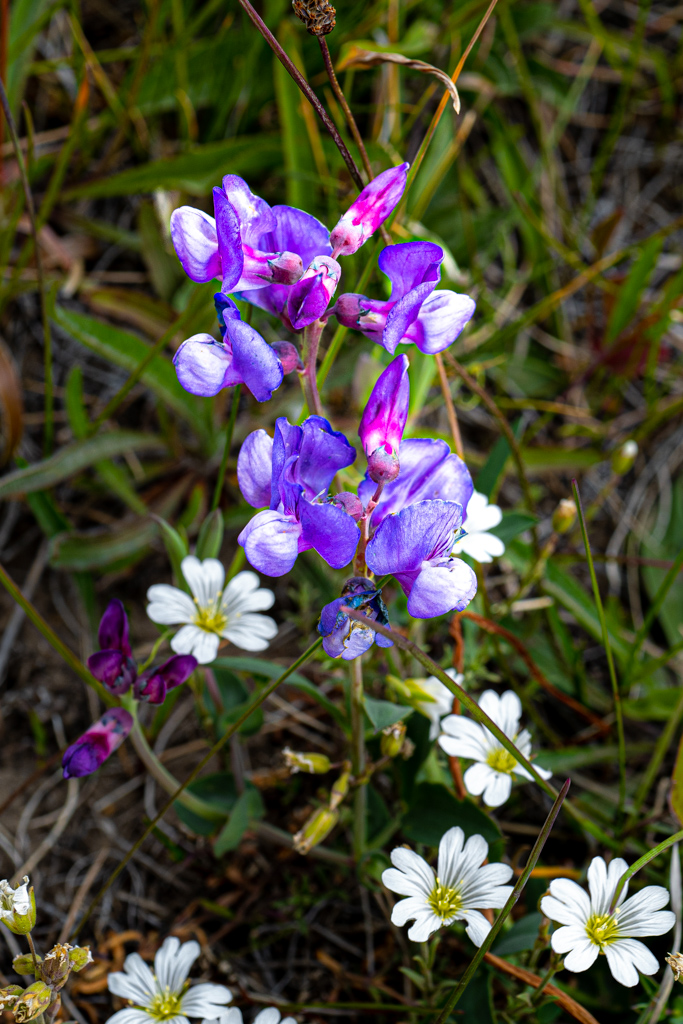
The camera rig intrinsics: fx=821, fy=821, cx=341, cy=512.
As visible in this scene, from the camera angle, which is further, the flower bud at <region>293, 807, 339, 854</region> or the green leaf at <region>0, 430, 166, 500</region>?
the green leaf at <region>0, 430, 166, 500</region>

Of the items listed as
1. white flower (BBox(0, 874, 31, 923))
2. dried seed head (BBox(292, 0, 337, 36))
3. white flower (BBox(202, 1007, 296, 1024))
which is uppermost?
dried seed head (BBox(292, 0, 337, 36))

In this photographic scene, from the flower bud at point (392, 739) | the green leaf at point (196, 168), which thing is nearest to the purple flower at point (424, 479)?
the flower bud at point (392, 739)

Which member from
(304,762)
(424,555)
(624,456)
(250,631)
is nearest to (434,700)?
(304,762)

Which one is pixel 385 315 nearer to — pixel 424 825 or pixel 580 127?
pixel 424 825

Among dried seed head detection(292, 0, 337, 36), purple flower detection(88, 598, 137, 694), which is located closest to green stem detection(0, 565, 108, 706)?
purple flower detection(88, 598, 137, 694)

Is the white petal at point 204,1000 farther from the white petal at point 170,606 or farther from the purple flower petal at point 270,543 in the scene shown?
the purple flower petal at point 270,543

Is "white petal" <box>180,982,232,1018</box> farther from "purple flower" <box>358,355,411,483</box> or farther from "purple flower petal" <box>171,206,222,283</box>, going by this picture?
"purple flower petal" <box>171,206,222,283</box>

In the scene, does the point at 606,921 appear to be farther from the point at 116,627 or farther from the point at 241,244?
the point at 241,244
